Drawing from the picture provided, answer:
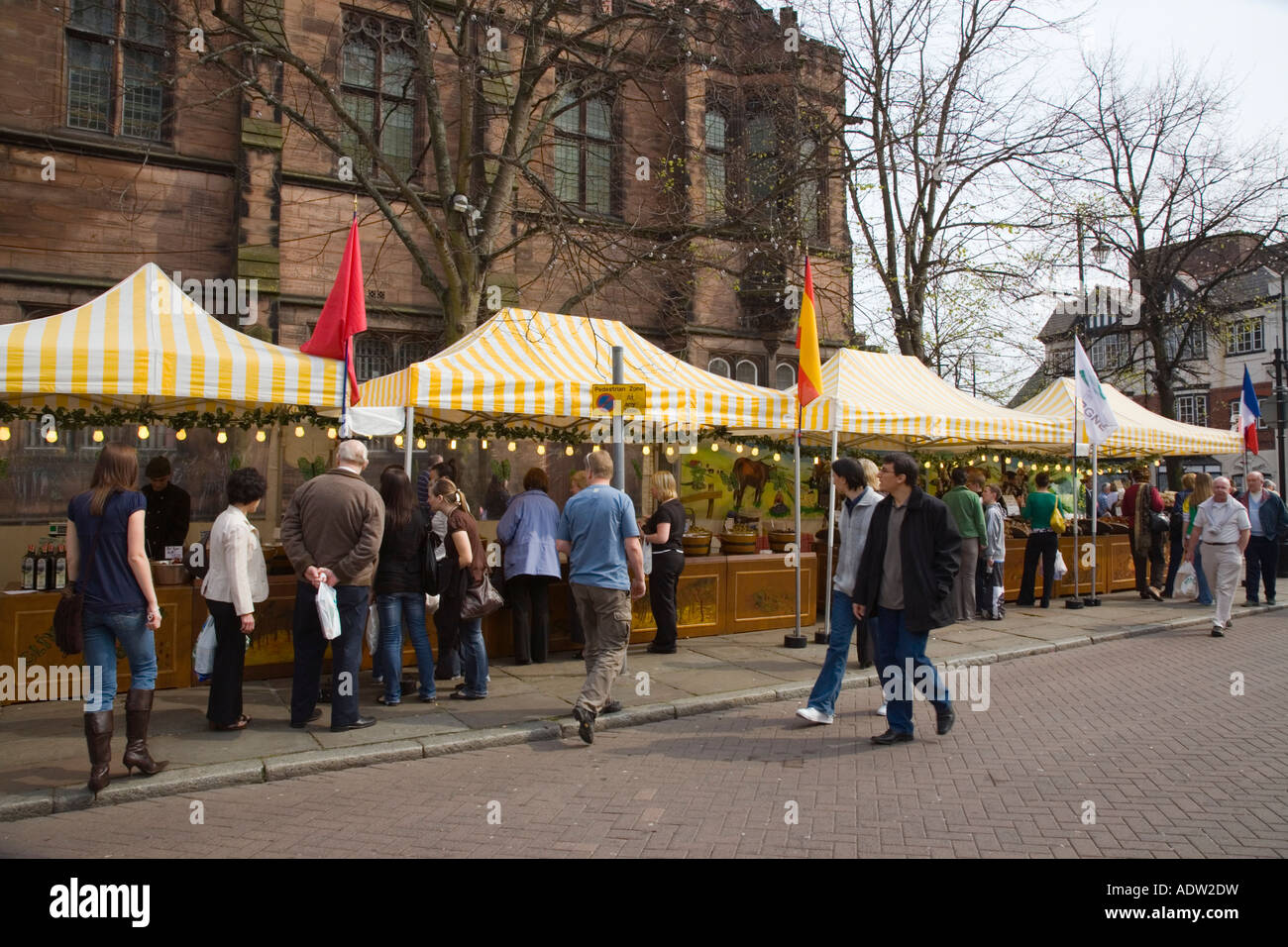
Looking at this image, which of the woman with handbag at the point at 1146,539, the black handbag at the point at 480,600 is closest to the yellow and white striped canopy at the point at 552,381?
the black handbag at the point at 480,600

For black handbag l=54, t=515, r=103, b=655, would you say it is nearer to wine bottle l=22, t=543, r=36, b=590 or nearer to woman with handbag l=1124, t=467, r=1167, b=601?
wine bottle l=22, t=543, r=36, b=590

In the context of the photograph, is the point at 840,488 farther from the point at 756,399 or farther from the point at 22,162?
the point at 22,162

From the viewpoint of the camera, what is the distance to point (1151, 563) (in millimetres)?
14789

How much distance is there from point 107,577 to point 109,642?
40cm

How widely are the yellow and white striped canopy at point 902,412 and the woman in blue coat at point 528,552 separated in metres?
3.89

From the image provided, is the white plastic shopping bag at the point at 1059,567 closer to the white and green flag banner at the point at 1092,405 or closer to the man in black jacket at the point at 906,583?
the white and green flag banner at the point at 1092,405

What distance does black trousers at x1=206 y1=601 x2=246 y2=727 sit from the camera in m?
6.30

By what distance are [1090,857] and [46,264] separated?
14760 mm

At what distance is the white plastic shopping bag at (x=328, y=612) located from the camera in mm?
6172

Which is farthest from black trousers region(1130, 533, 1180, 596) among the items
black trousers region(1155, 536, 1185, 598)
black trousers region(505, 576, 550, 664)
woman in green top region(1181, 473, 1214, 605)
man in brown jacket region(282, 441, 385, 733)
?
man in brown jacket region(282, 441, 385, 733)

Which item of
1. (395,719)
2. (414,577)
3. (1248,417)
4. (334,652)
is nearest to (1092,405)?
(1248,417)

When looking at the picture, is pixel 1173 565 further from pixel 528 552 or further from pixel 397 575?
pixel 397 575

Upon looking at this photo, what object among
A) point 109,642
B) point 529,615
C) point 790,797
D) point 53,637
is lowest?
point 790,797
